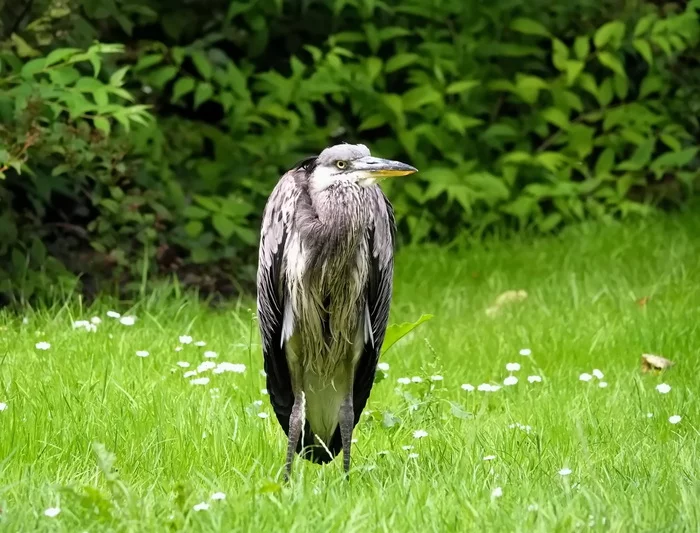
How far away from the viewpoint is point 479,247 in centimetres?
813

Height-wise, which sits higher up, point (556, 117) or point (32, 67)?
point (32, 67)

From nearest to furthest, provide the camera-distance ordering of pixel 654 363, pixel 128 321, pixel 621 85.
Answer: pixel 654 363 → pixel 128 321 → pixel 621 85

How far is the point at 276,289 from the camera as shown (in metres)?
4.08

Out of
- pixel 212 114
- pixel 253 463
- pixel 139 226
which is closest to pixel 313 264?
pixel 253 463

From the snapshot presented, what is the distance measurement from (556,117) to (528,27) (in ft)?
2.16

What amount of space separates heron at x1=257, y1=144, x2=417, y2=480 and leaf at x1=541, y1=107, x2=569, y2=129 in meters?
4.45

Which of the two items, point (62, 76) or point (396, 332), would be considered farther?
point (62, 76)

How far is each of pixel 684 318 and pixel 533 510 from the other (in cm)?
292

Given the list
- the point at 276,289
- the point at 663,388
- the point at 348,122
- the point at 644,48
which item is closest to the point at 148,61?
the point at 348,122

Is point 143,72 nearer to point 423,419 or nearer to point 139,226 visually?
point 139,226

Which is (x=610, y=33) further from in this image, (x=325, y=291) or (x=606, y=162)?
(x=325, y=291)

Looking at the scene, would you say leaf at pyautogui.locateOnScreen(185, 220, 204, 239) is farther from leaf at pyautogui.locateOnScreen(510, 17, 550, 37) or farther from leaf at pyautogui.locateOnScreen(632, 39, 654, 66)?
leaf at pyautogui.locateOnScreen(632, 39, 654, 66)

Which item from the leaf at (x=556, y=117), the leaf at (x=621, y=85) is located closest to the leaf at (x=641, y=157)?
the leaf at (x=621, y=85)

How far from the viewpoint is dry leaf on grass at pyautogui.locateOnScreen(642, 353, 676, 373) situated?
5246mm
